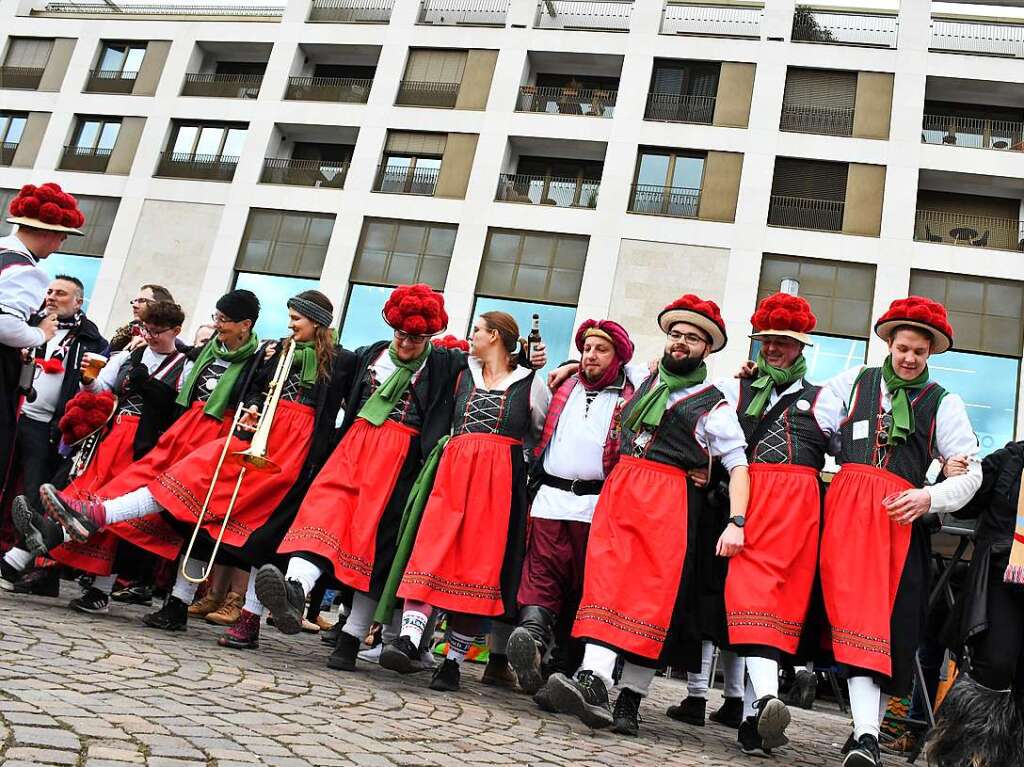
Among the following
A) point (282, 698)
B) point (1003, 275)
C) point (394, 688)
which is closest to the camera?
point (282, 698)

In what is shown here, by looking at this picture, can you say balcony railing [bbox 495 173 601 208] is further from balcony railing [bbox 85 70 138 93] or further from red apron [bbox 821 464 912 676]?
red apron [bbox 821 464 912 676]

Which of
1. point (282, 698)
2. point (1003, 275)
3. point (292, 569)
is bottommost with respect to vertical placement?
point (282, 698)

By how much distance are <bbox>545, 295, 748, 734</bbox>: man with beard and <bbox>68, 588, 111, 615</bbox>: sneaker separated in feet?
9.72

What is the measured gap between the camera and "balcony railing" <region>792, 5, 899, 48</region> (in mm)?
23203

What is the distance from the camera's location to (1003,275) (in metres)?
21.1

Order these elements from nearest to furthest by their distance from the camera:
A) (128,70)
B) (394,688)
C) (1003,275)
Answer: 1. (394,688)
2. (1003,275)
3. (128,70)

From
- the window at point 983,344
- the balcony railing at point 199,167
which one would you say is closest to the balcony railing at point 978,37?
the window at point 983,344

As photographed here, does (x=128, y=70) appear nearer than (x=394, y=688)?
No

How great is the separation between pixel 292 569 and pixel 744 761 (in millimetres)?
2451

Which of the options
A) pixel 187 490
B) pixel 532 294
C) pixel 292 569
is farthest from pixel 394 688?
pixel 532 294

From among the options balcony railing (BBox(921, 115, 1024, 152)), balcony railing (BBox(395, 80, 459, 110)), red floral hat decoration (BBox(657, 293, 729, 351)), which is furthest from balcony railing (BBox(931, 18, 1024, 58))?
red floral hat decoration (BBox(657, 293, 729, 351))

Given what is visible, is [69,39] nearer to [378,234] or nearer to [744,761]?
[378,234]

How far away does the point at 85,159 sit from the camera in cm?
2602

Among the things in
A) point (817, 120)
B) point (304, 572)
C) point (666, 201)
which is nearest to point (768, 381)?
point (304, 572)
